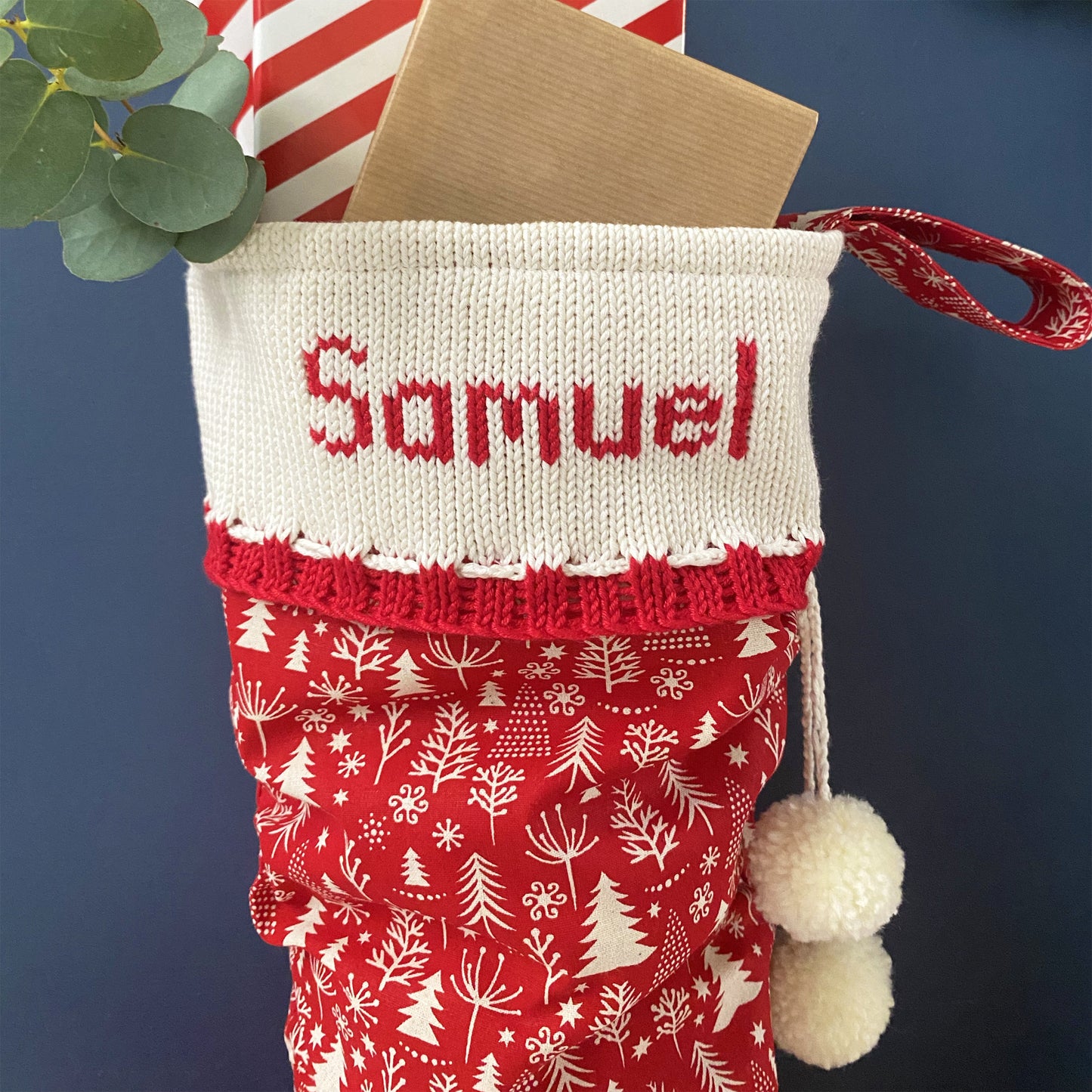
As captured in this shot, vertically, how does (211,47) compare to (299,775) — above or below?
above

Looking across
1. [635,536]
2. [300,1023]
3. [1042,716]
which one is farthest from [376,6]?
[1042,716]

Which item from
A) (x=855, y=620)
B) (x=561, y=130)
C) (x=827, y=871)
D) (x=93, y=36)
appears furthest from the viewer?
(x=855, y=620)

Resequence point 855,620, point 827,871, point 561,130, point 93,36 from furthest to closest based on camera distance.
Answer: point 855,620
point 827,871
point 561,130
point 93,36

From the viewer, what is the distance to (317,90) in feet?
1.57

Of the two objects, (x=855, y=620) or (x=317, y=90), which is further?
(x=855, y=620)

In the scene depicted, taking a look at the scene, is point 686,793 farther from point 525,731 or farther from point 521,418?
point 521,418

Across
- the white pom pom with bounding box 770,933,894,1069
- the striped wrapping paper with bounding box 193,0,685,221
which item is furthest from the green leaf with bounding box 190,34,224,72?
the white pom pom with bounding box 770,933,894,1069

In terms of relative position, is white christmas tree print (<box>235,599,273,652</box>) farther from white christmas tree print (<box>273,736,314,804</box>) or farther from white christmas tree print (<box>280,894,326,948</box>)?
white christmas tree print (<box>280,894,326,948</box>)

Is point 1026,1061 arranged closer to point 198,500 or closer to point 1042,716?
point 1042,716

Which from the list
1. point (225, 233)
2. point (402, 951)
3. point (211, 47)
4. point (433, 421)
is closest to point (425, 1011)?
point (402, 951)

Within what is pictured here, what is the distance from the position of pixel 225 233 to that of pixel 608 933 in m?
0.46

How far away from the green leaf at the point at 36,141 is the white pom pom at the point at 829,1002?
2.26 ft

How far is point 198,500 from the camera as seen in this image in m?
0.73

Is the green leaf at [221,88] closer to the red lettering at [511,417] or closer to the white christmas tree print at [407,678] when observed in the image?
the red lettering at [511,417]
